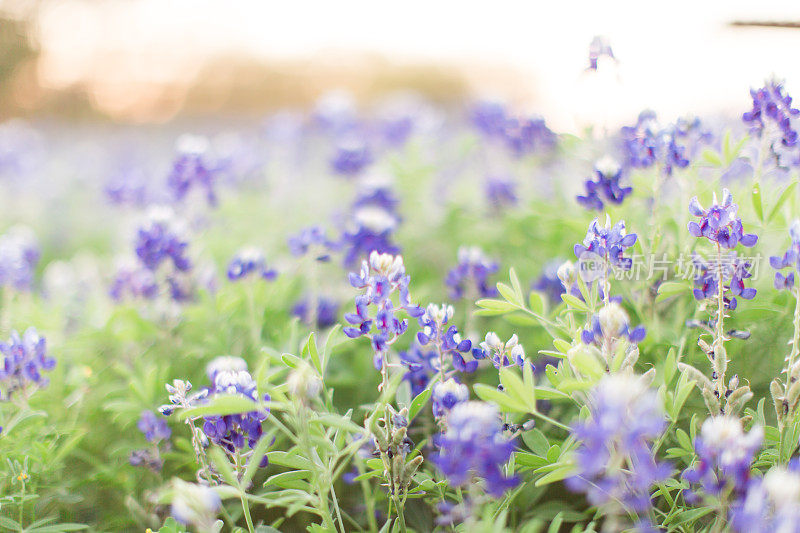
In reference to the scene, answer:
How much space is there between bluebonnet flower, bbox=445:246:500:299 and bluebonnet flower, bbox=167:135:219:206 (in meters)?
1.63

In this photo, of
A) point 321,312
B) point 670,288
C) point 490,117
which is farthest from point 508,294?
point 490,117

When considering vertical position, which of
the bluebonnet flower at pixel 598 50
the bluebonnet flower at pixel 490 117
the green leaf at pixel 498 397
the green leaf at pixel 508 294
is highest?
the bluebonnet flower at pixel 598 50

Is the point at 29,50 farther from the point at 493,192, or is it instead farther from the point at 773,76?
the point at 773,76

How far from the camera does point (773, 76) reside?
1.92 metres

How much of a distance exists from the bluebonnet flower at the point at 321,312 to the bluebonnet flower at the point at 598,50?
1419 millimetres

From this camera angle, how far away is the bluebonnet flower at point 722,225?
1.51m

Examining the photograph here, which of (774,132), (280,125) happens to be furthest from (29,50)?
(774,132)

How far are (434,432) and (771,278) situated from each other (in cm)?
136

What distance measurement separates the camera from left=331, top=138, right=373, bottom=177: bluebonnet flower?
12.3ft

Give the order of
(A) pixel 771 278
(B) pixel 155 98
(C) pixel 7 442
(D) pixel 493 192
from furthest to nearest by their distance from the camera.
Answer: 1. (B) pixel 155 98
2. (D) pixel 493 192
3. (A) pixel 771 278
4. (C) pixel 7 442

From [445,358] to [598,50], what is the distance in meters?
1.24

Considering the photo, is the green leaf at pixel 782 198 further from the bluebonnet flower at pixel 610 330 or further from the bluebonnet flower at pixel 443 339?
the bluebonnet flower at pixel 443 339

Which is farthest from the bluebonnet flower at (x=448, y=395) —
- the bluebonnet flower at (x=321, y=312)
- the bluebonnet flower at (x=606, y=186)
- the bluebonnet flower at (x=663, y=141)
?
the bluebonnet flower at (x=321, y=312)

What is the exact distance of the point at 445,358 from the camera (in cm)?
167
